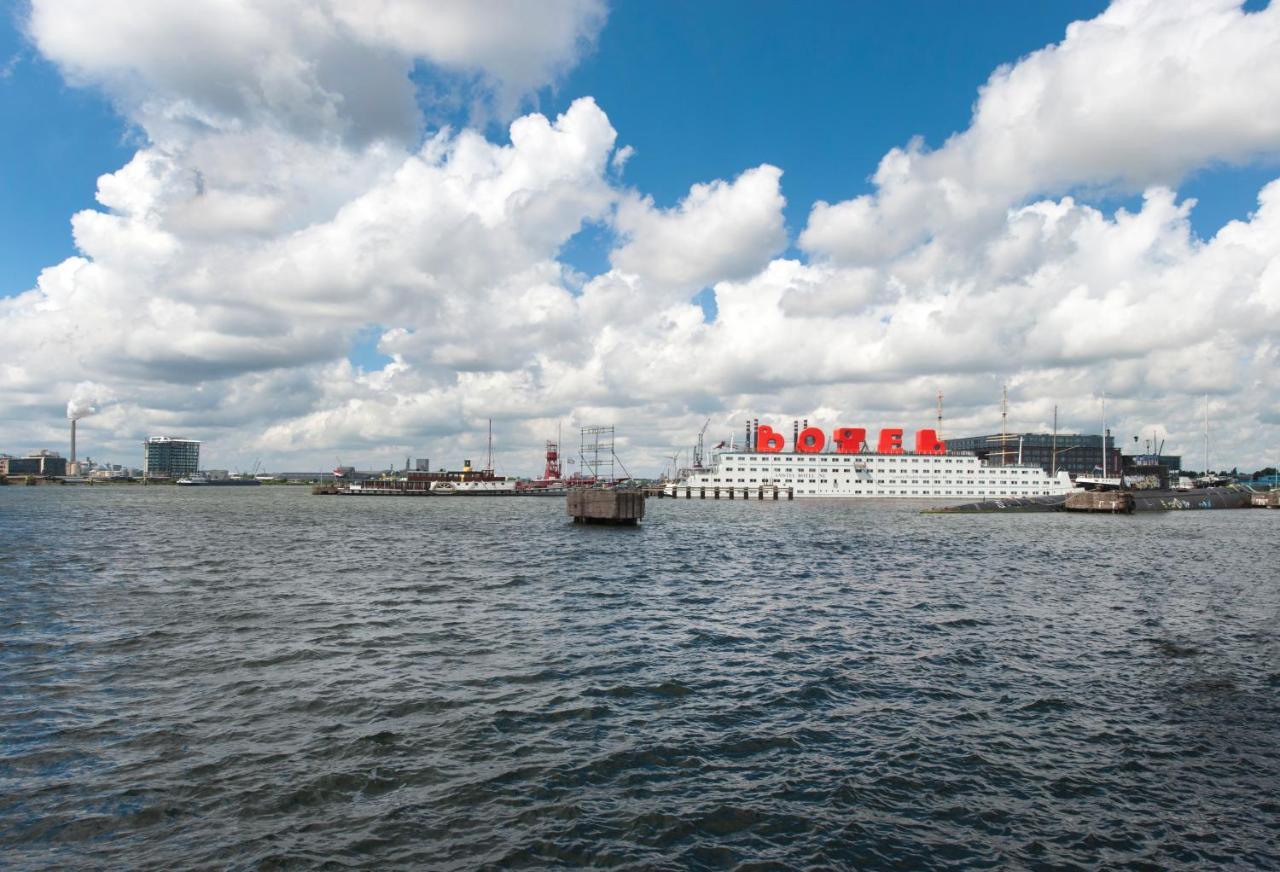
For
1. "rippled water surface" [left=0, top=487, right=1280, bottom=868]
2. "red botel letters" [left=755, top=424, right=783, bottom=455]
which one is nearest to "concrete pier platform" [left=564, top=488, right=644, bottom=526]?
"rippled water surface" [left=0, top=487, right=1280, bottom=868]

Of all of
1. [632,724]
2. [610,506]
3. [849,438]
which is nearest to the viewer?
[632,724]

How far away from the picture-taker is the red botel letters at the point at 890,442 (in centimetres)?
19175

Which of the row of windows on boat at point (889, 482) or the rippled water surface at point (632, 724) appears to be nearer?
the rippled water surface at point (632, 724)

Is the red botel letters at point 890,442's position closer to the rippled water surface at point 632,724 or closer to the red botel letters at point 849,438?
the red botel letters at point 849,438

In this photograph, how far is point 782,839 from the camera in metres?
12.1

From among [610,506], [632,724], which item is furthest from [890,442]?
[632,724]

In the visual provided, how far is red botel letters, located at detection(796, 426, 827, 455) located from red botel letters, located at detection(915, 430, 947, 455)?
26564 mm

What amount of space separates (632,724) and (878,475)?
627ft

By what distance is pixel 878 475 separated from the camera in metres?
196

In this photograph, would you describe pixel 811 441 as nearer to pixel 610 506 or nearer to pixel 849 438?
pixel 849 438

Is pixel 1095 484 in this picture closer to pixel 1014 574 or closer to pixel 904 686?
pixel 1014 574

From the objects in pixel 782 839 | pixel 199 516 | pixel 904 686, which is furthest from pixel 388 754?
pixel 199 516

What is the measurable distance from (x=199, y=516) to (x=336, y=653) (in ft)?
315

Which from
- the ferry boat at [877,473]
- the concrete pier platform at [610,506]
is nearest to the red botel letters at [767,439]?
the ferry boat at [877,473]
